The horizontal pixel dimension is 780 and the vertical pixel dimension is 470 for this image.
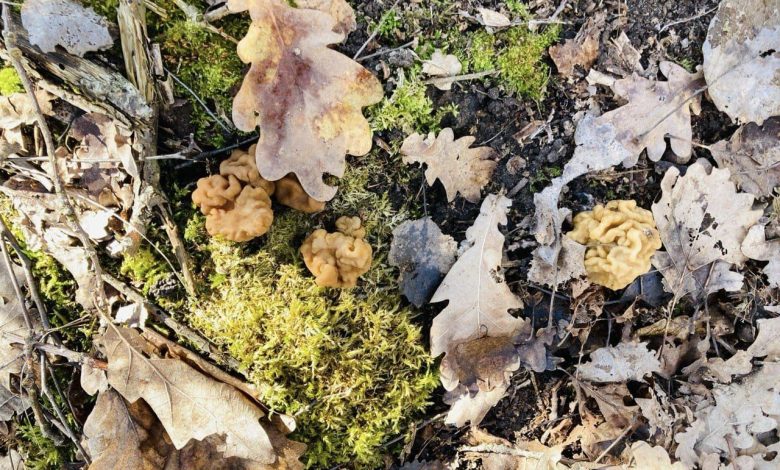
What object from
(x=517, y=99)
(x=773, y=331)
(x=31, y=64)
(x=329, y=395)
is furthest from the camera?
(x=773, y=331)

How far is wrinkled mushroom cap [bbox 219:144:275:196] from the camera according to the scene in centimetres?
306

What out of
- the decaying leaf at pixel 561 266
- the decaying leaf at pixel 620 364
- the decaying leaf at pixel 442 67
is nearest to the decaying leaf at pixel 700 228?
the decaying leaf at pixel 620 364

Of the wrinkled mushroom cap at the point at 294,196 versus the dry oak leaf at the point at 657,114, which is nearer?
the wrinkled mushroom cap at the point at 294,196

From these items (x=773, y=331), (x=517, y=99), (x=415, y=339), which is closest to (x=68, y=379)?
(x=415, y=339)

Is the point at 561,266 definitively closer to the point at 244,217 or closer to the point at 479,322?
the point at 479,322

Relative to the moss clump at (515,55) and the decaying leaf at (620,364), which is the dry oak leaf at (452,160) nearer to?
the moss clump at (515,55)

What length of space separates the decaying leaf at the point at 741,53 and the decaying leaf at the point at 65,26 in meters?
3.53

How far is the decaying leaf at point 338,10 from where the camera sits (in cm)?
301

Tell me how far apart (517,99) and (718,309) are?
6.42 feet

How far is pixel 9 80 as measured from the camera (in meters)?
2.93

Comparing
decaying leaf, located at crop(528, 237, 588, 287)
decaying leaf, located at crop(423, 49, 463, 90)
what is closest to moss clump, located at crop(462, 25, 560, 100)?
decaying leaf, located at crop(423, 49, 463, 90)

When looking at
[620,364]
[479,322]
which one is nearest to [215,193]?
[479,322]

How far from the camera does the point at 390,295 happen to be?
338cm

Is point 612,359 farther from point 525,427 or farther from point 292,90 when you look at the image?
point 292,90
